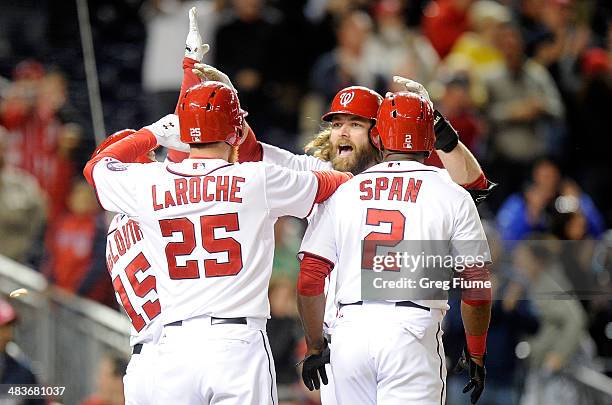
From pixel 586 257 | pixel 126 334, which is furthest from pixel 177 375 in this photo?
pixel 586 257

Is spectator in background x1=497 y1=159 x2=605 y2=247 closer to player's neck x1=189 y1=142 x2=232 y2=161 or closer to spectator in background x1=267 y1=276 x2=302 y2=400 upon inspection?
spectator in background x1=267 y1=276 x2=302 y2=400

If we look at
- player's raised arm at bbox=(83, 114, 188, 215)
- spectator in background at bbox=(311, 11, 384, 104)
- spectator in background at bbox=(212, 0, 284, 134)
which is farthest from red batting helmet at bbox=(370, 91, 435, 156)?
spectator in background at bbox=(212, 0, 284, 134)

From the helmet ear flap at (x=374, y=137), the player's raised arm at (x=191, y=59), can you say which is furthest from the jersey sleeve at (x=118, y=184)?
the helmet ear flap at (x=374, y=137)

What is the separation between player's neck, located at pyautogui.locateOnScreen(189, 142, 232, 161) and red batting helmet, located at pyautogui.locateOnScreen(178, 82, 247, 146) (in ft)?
0.11

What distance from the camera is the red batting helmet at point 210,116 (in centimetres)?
493

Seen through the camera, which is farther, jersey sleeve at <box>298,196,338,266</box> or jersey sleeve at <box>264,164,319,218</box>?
jersey sleeve at <box>298,196,338,266</box>

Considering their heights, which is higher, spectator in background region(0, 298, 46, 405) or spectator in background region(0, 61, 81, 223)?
spectator in background region(0, 61, 81, 223)

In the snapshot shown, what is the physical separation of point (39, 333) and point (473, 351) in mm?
3624

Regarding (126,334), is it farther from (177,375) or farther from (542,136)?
(542,136)

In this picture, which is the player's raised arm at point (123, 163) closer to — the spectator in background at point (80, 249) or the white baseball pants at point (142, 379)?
the white baseball pants at point (142, 379)

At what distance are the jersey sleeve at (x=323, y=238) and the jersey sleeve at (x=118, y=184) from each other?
72 centimetres

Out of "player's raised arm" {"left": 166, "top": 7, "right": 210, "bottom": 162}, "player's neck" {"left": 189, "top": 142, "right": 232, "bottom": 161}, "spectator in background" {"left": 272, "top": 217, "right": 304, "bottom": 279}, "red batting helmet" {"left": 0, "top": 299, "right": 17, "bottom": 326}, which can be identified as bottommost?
"red batting helmet" {"left": 0, "top": 299, "right": 17, "bottom": 326}

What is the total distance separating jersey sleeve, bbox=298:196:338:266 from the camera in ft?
16.5

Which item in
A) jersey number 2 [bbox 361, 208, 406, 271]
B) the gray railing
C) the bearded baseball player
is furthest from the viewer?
the gray railing
